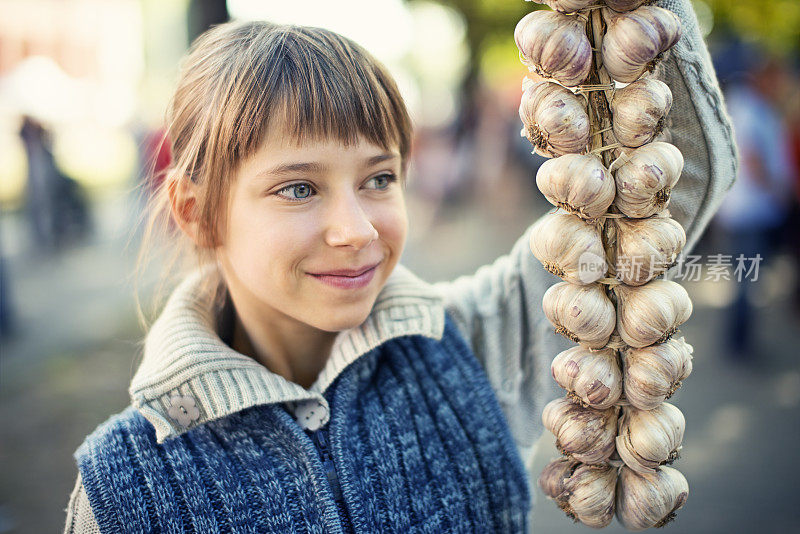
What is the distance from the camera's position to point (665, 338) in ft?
3.43

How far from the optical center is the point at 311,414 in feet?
4.45

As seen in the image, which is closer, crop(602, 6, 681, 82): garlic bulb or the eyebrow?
crop(602, 6, 681, 82): garlic bulb

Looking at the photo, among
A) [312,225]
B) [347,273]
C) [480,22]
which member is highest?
[480,22]

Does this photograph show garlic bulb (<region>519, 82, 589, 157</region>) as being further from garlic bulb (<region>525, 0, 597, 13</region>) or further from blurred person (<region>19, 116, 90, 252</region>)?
blurred person (<region>19, 116, 90, 252</region>)

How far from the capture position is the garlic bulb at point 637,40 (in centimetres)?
98

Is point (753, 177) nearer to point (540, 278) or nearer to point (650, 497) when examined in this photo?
point (540, 278)

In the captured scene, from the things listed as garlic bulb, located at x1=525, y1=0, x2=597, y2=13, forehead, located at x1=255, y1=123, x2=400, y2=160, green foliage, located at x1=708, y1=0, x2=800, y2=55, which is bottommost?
forehead, located at x1=255, y1=123, x2=400, y2=160

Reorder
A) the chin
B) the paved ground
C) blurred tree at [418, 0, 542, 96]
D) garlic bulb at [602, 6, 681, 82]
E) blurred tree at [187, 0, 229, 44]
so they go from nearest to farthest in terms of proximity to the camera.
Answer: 1. garlic bulb at [602, 6, 681, 82]
2. the chin
3. blurred tree at [187, 0, 229, 44]
4. the paved ground
5. blurred tree at [418, 0, 542, 96]

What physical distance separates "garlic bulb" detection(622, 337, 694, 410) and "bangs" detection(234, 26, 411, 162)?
25.8 inches

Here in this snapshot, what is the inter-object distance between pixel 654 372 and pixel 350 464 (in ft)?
2.02

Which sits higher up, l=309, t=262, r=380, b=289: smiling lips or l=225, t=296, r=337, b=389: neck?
l=309, t=262, r=380, b=289: smiling lips

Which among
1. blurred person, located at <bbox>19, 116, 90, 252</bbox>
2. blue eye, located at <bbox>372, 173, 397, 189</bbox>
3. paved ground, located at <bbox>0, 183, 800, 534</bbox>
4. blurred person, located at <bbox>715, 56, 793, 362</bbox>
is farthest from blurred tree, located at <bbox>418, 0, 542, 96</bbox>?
blue eye, located at <bbox>372, 173, 397, 189</bbox>

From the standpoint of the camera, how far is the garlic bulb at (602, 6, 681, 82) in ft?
3.23

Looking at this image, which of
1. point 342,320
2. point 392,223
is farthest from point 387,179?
point 342,320
